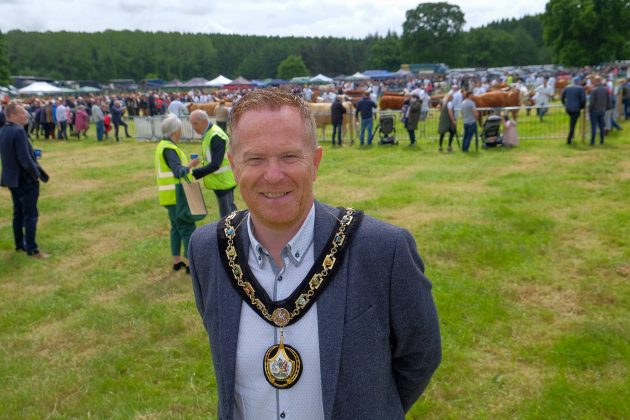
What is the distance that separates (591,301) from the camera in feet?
18.4

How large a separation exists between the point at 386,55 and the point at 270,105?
128221mm

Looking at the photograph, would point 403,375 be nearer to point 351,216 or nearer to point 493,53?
point 351,216

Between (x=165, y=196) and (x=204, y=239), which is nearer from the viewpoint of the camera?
(x=204, y=239)

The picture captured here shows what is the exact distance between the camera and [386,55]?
124000 millimetres

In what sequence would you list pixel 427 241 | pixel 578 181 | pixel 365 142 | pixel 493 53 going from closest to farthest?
pixel 427 241 < pixel 578 181 < pixel 365 142 < pixel 493 53

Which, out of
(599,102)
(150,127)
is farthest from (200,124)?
(150,127)

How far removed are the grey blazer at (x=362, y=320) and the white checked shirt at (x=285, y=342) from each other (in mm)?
33

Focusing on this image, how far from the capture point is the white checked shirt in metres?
1.70

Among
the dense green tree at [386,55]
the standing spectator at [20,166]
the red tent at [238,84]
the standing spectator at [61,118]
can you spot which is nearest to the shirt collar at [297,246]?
the standing spectator at [20,166]

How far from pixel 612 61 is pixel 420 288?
225 ft

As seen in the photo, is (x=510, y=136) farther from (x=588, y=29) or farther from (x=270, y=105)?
(x=588, y=29)

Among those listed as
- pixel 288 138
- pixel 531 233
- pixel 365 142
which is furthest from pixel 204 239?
pixel 365 142

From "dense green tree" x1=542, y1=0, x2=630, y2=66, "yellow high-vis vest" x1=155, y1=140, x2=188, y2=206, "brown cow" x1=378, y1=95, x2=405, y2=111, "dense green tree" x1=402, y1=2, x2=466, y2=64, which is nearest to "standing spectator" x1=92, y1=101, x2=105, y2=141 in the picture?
"brown cow" x1=378, y1=95, x2=405, y2=111

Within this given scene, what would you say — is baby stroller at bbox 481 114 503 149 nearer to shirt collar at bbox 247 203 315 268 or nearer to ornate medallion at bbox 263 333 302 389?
shirt collar at bbox 247 203 315 268
